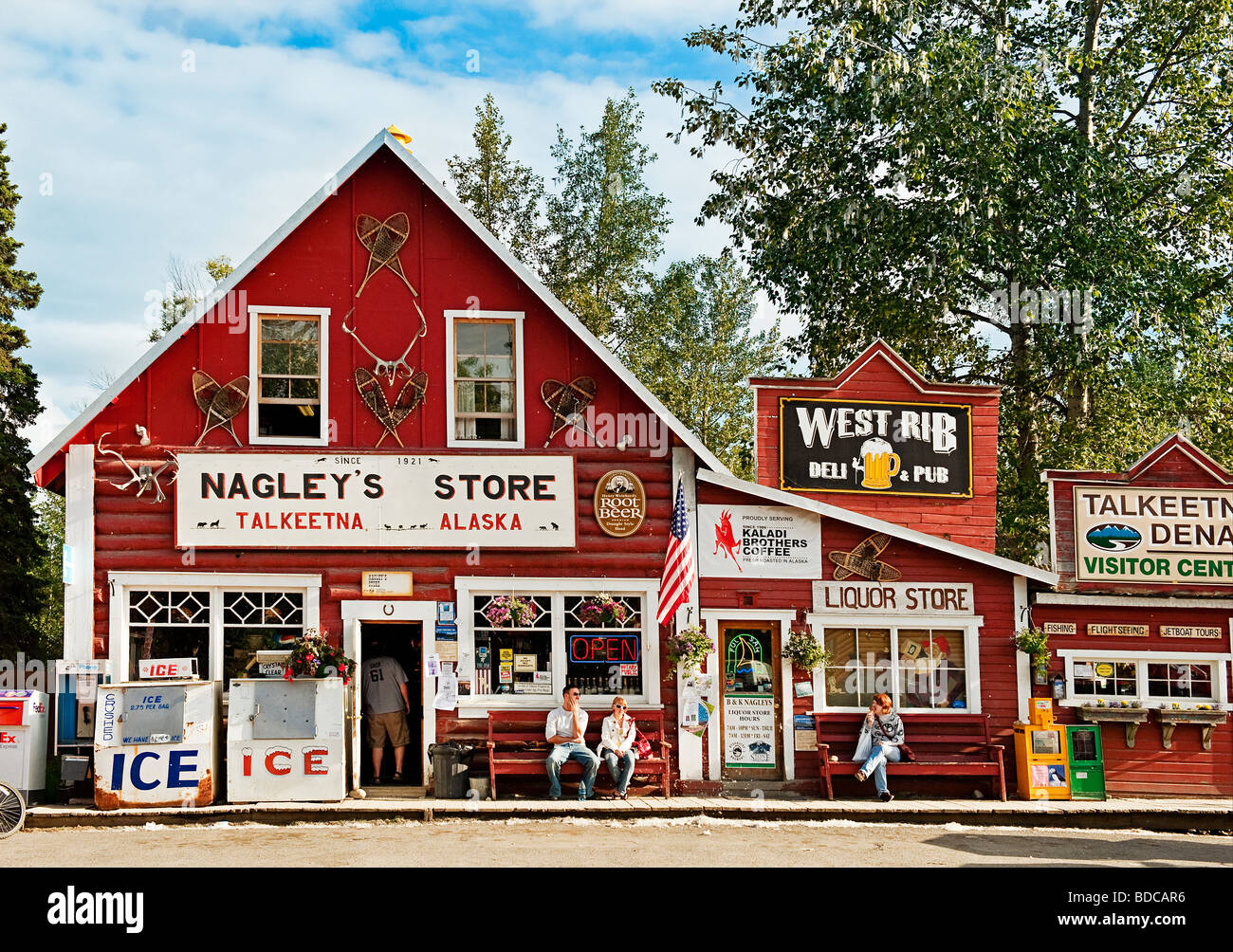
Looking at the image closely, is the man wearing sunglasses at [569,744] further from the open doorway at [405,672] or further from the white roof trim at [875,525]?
the white roof trim at [875,525]

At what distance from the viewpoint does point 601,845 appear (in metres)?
12.2

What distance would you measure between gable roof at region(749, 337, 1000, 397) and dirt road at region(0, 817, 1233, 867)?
6070 mm

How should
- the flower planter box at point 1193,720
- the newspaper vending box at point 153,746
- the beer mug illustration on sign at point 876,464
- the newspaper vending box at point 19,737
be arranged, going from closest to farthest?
the newspaper vending box at point 19,737, the newspaper vending box at point 153,746, the flower planter box at point 1193,720, the beer mug illustration on sign at point 876,464

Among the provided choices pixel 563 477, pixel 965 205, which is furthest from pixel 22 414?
pixel 965 205

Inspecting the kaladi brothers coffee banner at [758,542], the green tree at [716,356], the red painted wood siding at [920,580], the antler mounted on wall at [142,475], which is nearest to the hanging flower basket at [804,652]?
the red painted wood siding at [920,580]

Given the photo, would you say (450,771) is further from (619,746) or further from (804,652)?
(804,652)

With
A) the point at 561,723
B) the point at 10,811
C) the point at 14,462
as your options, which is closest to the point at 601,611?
the point at 561,723

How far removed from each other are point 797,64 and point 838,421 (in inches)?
419

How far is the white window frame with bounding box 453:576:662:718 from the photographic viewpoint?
15.8m

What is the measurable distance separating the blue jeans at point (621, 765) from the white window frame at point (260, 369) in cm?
525

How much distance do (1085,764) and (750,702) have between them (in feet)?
14.1

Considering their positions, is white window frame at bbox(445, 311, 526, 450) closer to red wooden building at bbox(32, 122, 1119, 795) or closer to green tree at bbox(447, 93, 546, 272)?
red wooden building at bbox(32, 122, 1119, 795)

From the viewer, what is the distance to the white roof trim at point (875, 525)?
53.1ft

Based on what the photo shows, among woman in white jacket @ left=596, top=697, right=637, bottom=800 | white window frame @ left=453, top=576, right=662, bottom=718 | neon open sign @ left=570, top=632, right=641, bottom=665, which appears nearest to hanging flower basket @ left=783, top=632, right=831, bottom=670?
white window frame @ left=453, top=576, right=662, bottom=718
